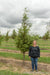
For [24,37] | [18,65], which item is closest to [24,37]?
[24,37]

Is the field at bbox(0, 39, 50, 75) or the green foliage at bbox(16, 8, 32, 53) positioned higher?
the green foliage at bbox(16, 8, 32, 53)

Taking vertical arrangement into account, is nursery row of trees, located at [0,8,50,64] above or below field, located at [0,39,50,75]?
above

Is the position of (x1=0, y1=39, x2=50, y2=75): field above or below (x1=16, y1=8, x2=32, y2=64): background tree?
below

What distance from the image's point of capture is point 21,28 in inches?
285

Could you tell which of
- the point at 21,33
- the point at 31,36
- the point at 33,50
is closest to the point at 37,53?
the point at 33,50

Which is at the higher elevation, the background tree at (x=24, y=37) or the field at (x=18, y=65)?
the background tree at (x=24, y=37)

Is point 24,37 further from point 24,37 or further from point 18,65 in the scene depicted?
point 18,65

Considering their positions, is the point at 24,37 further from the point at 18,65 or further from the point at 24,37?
the point at 18,65

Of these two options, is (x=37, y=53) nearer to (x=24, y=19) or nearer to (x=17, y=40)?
(x=17, y=40)

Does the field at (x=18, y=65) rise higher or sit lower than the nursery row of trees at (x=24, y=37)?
lower

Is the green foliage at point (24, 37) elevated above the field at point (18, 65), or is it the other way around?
the green foliage at point (24, 37)

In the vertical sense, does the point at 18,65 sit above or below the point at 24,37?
below

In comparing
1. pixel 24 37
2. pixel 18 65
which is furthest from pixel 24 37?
pixel 18 65

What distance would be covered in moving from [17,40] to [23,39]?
50 cm
